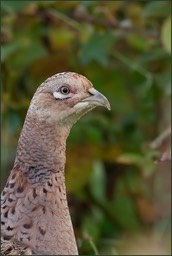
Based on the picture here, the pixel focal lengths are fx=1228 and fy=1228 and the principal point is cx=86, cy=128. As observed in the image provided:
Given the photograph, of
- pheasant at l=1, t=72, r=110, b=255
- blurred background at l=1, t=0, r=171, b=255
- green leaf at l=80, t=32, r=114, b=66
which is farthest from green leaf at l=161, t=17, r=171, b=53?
pheasant at l=1, t=72, r=110, b=255

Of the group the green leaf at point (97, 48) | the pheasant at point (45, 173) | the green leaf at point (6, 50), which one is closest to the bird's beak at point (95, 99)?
the pheasant at point (45, 173)

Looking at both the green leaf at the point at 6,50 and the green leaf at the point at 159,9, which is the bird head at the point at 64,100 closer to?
the green leaf at the point at 6,50

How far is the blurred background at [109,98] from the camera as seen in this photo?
522 cm

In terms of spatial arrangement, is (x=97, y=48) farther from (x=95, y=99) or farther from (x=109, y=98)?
(x=95, y=99)

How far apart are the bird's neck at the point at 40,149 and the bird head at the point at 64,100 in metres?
0.03

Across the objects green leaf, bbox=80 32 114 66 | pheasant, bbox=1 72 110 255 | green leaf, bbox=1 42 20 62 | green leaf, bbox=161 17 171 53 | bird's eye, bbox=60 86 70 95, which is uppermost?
green leaf, bbox=80 32 114 66

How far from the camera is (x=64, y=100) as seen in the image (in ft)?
11.0

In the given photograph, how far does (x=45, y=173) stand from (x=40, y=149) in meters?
0.07

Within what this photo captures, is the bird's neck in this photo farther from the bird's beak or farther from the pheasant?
→ the bird's beak

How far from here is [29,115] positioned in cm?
337

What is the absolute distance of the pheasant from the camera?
131 inches

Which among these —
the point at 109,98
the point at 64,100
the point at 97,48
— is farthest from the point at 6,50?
the point at 64,100

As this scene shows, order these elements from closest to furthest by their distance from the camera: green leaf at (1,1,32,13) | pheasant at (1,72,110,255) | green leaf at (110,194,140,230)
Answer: pheasant at (1,72,110,255), green leaf at (1,1,32,13), green leaf at (110,194,140,230)

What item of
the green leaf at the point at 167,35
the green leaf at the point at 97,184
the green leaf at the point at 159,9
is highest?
the green leaf at the point at 159,9
